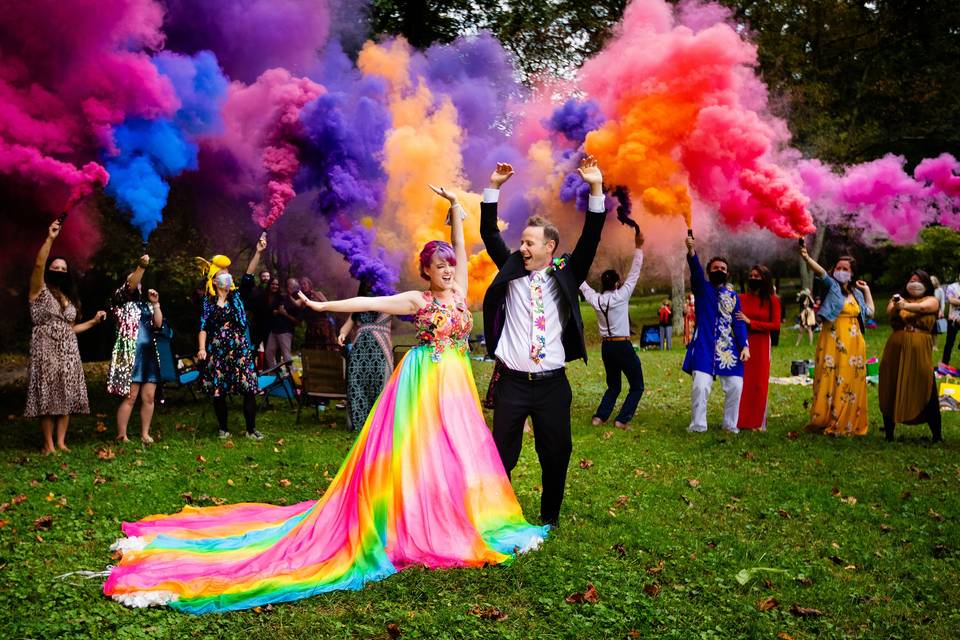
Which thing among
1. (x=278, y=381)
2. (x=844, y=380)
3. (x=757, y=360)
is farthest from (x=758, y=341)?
(x=278, y=381)

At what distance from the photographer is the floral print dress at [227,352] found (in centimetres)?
930

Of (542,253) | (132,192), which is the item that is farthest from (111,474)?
(542,253)

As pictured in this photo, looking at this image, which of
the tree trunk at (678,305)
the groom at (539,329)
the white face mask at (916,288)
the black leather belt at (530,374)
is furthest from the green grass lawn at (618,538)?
the tree trunk at (678,305)

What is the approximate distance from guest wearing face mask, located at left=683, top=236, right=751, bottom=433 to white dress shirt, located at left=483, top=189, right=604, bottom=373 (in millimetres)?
4455

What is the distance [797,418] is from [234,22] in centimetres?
918

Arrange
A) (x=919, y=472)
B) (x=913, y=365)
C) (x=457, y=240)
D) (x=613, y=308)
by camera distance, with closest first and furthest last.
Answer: (x=457, y=240) → (x=919, y=472) → (x=913, y=365) → (x=613, y=308)

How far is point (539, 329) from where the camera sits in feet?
17.8

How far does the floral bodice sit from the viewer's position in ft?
18.5

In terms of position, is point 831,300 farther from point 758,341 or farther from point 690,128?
point 690,128

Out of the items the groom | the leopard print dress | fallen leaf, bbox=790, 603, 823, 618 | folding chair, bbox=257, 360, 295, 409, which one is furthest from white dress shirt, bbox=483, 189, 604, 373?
folding chair, bbox=257, 360, 295, 409

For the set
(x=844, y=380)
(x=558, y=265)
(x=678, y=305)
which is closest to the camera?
(x=558, y=265)

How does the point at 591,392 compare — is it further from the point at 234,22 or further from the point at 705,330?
the point at 234,22

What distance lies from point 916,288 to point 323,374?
23.6 feet

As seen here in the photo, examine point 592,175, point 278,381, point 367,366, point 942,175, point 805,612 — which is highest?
point 942,175
